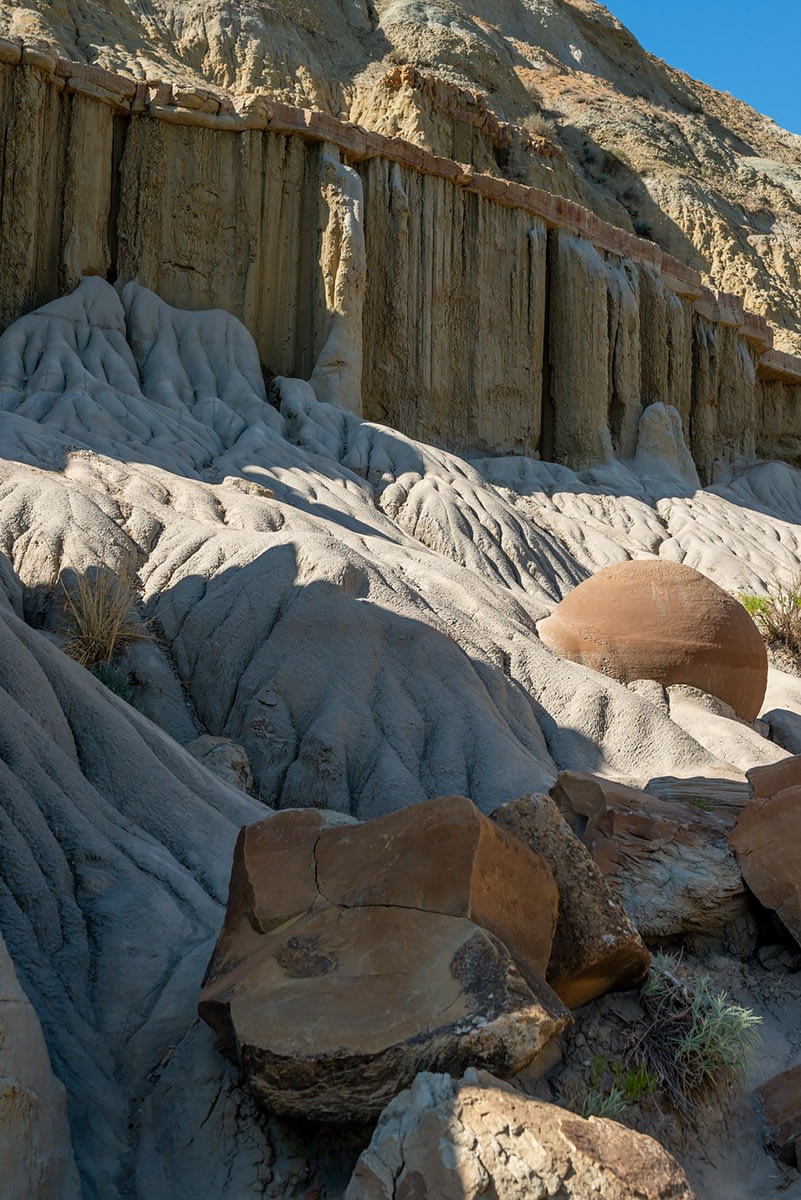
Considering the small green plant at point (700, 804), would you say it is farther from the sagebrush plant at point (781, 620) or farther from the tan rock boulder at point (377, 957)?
the sagebrush plant at point (781, 620)

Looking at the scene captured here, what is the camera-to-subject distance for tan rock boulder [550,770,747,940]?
6492 mm

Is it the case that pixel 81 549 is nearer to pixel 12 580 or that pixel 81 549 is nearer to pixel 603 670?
pixel 12 580

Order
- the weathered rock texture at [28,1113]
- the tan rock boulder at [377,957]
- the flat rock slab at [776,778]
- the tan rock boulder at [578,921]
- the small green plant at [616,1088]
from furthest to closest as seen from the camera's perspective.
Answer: the flat rock slab at [776,778] → the tan rock boulder at [578,921] → the small green plant at [616,1088] → the tan rock boulder at [377,957] → the weathered rock texture at [28,1113]

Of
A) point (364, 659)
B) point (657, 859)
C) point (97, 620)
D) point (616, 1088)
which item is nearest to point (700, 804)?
point (657, 859)

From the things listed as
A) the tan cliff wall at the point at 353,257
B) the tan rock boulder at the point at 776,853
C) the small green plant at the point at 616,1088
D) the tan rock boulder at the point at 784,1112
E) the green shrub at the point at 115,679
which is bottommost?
the tan rock boulder at the point at 784,1112

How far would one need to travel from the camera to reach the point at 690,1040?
17.3 feet

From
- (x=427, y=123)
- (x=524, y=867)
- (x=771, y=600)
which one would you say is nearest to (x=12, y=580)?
(x=524, y=867)

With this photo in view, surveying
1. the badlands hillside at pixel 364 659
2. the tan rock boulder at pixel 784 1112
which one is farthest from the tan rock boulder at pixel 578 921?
the tan rock boulder at pixel 784 1112

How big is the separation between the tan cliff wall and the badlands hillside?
0.08 metres

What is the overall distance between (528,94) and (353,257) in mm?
22380

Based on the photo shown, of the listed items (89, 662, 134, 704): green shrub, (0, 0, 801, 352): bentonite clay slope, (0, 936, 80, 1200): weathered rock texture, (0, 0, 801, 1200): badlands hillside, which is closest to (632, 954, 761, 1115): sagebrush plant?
(0, 0, 801, 1200): badlands hillside

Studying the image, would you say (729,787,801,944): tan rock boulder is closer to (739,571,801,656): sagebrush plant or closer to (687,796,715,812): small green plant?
(687,796,715,812): small green plant

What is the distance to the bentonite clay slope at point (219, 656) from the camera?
17.1 feet

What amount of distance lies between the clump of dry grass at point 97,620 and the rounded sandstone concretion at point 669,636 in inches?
221
